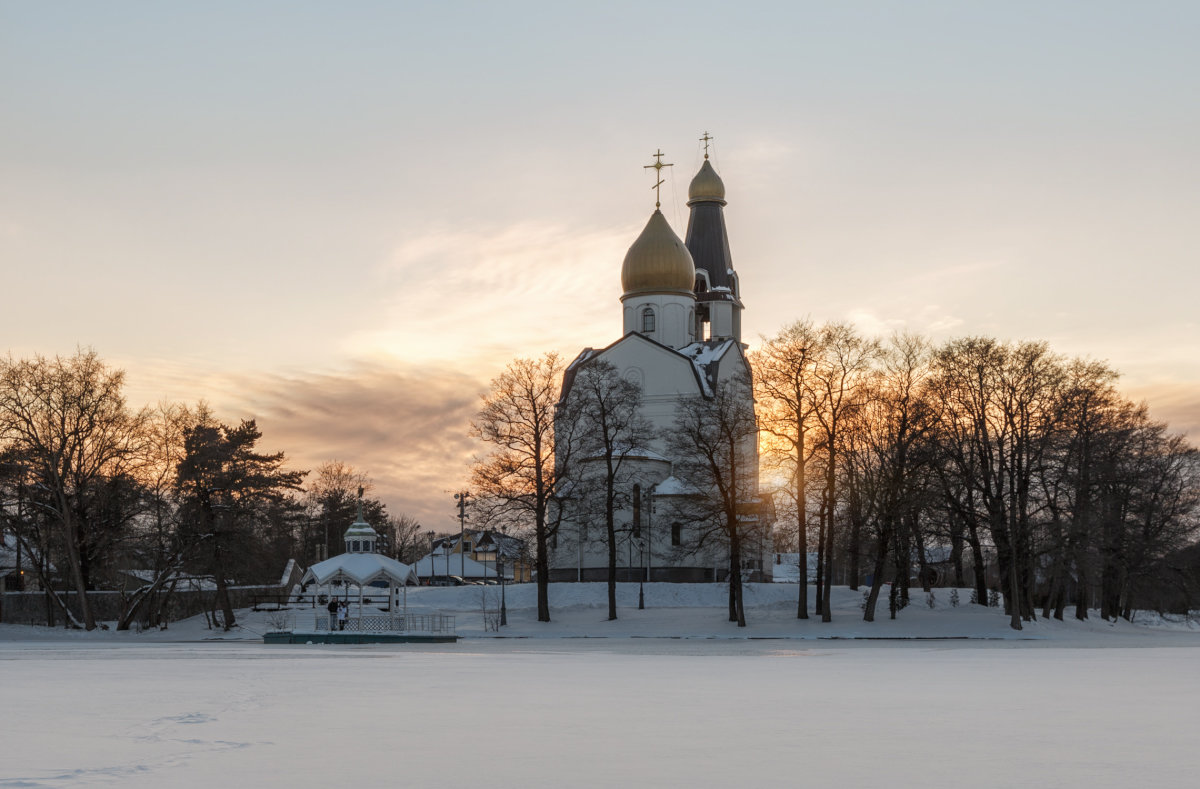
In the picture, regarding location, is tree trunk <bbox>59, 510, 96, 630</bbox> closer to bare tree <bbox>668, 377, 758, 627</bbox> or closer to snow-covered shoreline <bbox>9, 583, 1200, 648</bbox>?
snow-covered shoreline <bbox>9, 583, 1200, 648</bbox>

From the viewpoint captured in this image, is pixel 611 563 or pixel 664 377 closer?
pixel 611 563

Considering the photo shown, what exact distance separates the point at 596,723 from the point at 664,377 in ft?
184

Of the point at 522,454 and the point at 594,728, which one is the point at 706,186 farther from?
the point at 594,728

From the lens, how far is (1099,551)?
1925 inches

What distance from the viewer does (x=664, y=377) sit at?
6706cm

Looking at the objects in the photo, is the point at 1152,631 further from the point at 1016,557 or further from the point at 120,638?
the point at 120,638

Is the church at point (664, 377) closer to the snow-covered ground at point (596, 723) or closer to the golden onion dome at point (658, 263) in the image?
the golden onion dome at point (658, 263)

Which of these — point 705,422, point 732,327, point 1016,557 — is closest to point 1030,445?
point 1016,557

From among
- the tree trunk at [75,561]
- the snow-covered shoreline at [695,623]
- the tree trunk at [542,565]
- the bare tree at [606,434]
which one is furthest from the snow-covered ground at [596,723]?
the bare tree at [606,434]

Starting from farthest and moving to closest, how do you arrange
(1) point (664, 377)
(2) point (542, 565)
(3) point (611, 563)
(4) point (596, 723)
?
(1) point (664, 377) → (2) point (542, 565) → (3) point (611, 563) → (4) point (596, 723)

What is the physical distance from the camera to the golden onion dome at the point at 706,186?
79438 mm

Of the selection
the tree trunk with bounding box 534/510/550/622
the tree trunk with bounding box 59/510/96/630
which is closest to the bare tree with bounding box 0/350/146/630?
the tree trunk with bounding box 59/510/96/630

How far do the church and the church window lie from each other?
59mm

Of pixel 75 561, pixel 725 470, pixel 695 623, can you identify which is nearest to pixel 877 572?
pixel 725 470
